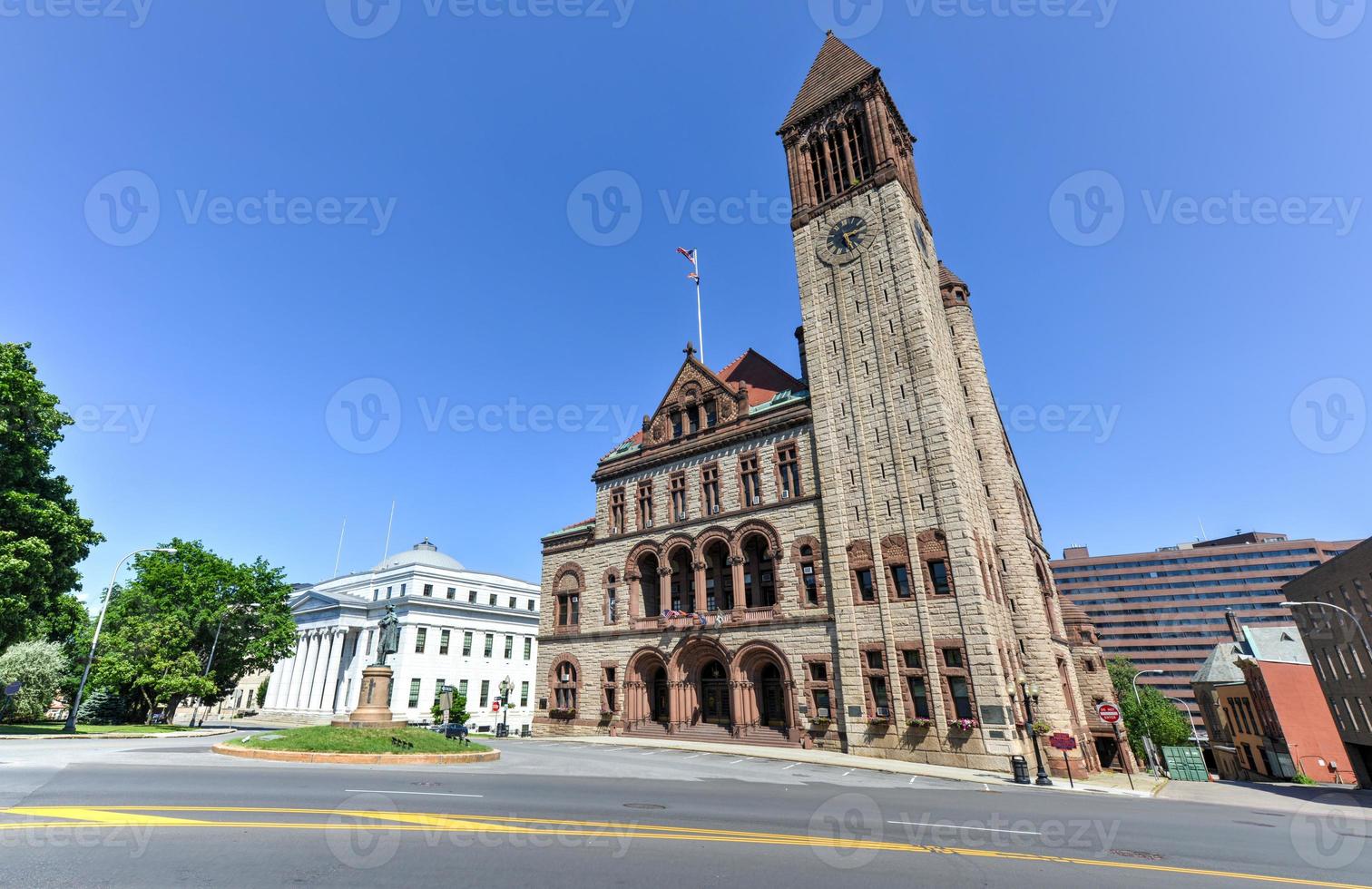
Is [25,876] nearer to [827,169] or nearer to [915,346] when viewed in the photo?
[915,346]

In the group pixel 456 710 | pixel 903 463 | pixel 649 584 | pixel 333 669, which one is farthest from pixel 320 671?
pixel 903 463

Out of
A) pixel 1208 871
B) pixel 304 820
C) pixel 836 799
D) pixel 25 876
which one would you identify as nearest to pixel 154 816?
pixel 304 820

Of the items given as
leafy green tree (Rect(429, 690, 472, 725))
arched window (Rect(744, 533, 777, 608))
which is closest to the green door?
arched window (Rect(744, 533, 777, 608))

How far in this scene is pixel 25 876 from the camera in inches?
257

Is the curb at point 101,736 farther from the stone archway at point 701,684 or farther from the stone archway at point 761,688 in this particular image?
the stone archway at point 761,688

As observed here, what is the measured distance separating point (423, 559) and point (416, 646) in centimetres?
1339

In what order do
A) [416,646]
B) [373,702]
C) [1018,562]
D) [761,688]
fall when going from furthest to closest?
[416,646] → [761,688] → [1018,562] → [373,702]

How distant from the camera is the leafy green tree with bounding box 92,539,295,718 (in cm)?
3725

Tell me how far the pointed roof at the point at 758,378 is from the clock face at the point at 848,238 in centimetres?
829

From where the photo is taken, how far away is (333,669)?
60250 millimetres

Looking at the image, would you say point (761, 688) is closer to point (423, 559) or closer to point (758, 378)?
point (758, 378)

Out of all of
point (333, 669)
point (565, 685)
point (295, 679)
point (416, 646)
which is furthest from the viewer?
point (295, 679)

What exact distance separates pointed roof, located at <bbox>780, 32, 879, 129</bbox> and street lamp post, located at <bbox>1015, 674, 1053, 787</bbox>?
36368mm

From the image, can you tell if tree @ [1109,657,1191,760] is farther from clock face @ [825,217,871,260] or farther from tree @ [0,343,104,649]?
tree @ [0,343,104,649]
